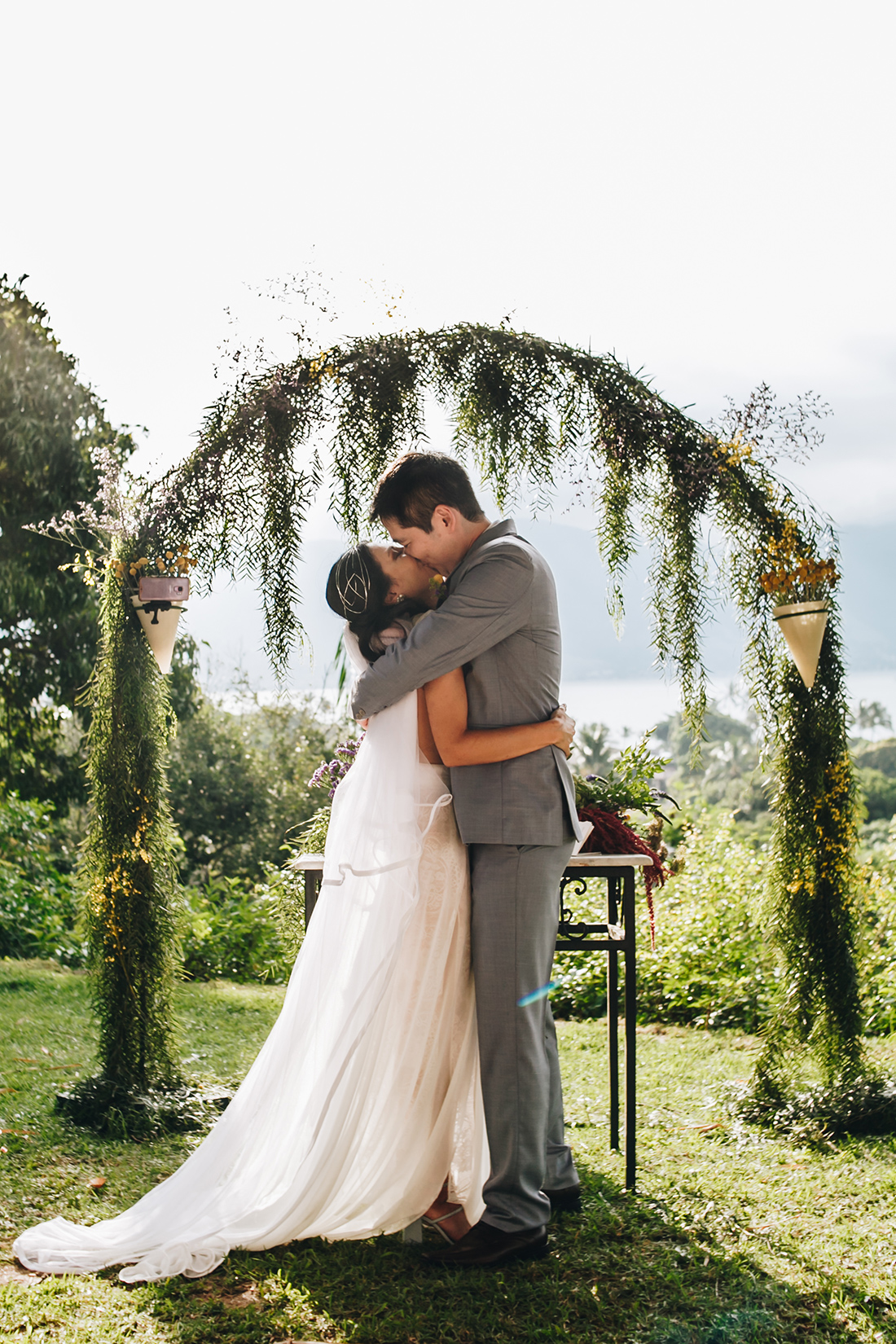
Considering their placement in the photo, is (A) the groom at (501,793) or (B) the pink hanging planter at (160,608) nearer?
(A) the groom at (501,793)

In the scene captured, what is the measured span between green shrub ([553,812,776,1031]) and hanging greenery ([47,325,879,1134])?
5.32ft

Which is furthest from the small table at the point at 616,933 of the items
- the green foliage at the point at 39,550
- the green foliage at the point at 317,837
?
the green foliage at the point at 39,550

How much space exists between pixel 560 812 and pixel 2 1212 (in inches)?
81.0

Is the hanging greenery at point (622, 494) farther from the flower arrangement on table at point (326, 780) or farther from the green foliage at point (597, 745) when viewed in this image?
the green foliage at point (597, 745)

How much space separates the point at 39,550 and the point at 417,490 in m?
8.22

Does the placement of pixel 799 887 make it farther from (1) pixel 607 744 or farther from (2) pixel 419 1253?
(1) pixel 607 744

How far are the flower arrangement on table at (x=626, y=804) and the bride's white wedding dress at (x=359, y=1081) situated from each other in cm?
Answer: 79

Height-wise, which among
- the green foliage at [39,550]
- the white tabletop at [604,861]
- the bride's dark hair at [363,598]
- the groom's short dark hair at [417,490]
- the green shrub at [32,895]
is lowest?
the green shrub at [32,895]

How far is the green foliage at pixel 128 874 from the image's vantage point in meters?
4.13

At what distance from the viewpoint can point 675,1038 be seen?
570 centimetres

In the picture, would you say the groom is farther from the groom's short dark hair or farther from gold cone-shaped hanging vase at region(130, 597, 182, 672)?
gold cone-shaped hanging vase at region(130, 597, 182, 672)

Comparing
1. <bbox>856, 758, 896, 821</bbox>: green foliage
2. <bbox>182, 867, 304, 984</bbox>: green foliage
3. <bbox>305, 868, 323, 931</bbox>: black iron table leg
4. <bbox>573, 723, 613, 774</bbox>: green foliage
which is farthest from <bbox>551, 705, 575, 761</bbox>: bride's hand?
<bbox>573, 723, 613, 774</bbox>: green foliage

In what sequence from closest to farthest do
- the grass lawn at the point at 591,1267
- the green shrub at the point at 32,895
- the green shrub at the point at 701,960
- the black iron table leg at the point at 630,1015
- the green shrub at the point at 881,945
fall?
the grass lawn at the point at 591,1267
the black iron table leg at the point at 630,1015
the green shrub at the point at 881,945
the green shrub at the point at 701,960
the green shrub at the point at 32,895

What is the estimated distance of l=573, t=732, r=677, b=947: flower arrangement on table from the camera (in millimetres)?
3410
